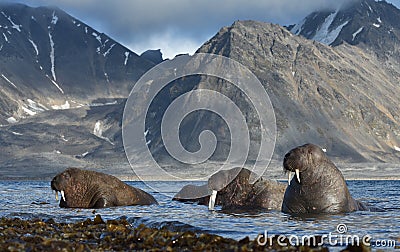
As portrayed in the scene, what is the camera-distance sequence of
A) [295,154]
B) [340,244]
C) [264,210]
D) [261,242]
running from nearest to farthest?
[261,242] < [340,244] < [295,154] < [264,210]

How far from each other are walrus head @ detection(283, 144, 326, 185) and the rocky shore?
5.47 metres

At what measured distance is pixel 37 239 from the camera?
12086mm

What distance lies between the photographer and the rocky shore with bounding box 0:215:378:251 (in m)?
10.8

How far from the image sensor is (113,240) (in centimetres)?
1223

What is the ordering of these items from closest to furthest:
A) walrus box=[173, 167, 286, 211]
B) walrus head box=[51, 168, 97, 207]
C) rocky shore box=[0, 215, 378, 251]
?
rocky shore box=[0, 215, 378, 251]
walrus box=[173, 167, 286, 211]
walrus head box=[51, 168, 97, 207]

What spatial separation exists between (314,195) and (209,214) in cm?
335

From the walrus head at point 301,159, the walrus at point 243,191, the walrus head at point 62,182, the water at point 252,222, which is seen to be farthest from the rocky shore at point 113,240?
the walrus head at point 62,182

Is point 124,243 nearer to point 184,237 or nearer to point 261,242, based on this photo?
point 184,237

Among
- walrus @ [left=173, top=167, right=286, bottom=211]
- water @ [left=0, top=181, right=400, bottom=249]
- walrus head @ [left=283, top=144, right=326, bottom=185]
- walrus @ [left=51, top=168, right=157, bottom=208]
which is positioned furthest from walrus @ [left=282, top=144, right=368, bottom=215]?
walrus @ [left=51, top=168, right=157, bottom=208]

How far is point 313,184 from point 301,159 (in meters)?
0.91

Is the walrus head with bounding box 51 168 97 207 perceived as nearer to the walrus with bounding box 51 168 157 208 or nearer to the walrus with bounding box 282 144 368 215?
the walrus with bounding box 51 168 157 208

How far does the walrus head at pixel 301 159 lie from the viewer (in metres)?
17.9

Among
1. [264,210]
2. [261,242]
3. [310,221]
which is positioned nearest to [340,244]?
[261,242]

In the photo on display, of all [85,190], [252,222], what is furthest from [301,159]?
[85,190]
